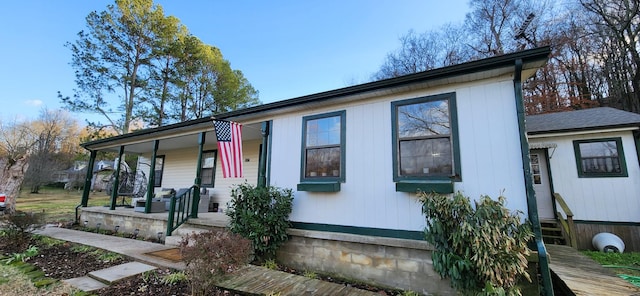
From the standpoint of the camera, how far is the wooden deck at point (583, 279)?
2857 mm

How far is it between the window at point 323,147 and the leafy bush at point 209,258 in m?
1.96

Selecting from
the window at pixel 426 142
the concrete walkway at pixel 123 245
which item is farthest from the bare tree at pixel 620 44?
the concrete walkway at pixel 123 245

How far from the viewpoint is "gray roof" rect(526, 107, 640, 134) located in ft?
20.4

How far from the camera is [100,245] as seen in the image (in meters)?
5.72

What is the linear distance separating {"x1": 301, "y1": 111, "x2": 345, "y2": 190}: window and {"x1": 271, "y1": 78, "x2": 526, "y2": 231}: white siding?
0.13 metres

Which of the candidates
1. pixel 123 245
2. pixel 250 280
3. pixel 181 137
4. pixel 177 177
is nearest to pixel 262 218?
pixel 250 280

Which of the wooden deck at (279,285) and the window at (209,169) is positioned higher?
the window at (209,169)

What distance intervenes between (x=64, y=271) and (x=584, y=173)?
1111 centimetres

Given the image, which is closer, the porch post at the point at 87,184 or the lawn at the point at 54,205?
the porch post at the point at 87,184

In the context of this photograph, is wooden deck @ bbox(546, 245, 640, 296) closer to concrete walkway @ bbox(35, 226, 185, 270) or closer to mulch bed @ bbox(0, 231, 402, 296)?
mulch bed @ bbox(0, 231, 402, 296)

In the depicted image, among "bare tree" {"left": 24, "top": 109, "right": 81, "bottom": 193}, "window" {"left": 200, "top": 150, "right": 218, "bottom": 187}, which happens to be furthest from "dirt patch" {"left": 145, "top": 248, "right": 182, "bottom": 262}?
"bare tree" {"left": 24, "top": 109, "right": 81, "bottom": 193}

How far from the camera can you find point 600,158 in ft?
20.7

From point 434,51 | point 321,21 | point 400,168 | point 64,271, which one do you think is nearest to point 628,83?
point 434,51

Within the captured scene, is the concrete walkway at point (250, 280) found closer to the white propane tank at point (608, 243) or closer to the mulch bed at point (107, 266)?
the mulch bed at point (107, 266)
